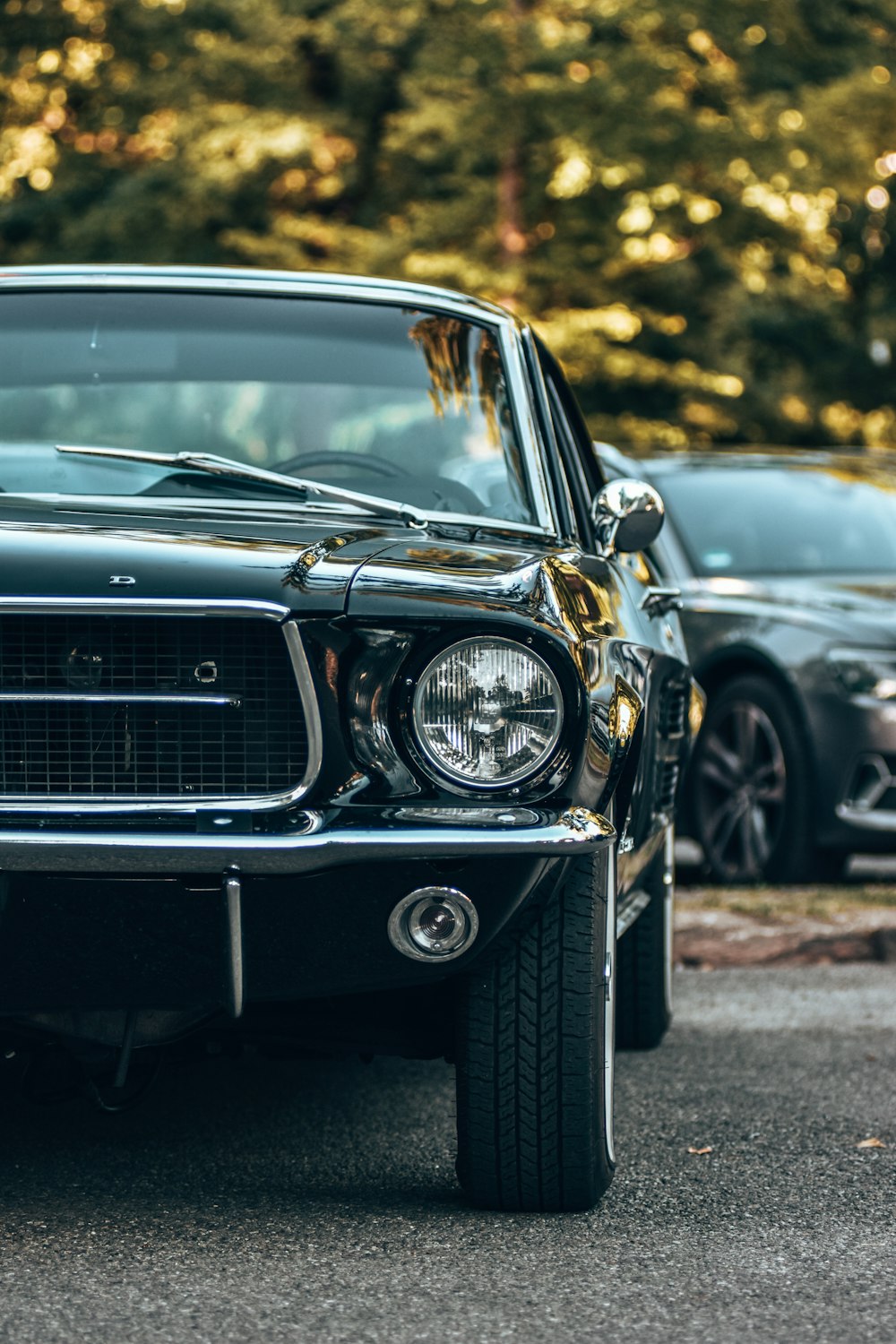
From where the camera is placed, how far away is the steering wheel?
4535 mm

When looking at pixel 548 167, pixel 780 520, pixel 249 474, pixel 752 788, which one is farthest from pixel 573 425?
pixel 548 167

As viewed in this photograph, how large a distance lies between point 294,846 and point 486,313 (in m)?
1.94

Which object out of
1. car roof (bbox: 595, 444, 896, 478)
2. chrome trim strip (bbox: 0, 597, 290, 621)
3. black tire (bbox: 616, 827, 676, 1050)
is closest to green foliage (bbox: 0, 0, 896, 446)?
car roof (bbox: 595, 444, 896, 478)

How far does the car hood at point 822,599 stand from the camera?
775 cm

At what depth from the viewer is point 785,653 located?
7.86m

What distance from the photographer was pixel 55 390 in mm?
4695

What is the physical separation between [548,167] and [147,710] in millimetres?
15505

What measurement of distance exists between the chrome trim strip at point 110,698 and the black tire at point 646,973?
2073mm

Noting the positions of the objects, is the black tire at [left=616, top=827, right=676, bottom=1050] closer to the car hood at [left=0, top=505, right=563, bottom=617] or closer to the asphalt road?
the asphalt road

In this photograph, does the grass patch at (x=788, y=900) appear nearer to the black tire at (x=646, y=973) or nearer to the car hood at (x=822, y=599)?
the car hood at (x=822, y=599)

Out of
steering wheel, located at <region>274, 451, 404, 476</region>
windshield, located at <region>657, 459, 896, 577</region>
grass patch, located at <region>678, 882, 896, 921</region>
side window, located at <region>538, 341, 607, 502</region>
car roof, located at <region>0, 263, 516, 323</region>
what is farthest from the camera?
windshield, located at <region>657, 459, 896, 577</region>

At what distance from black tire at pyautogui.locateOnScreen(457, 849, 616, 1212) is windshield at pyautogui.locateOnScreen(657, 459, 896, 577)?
5049mm

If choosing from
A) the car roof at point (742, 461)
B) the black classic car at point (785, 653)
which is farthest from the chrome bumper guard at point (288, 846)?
the car roof at point (742, 461)

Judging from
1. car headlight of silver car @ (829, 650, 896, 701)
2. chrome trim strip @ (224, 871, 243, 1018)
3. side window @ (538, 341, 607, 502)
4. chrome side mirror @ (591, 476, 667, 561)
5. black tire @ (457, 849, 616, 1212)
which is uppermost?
side window @ (538, 341, 607, 502)
